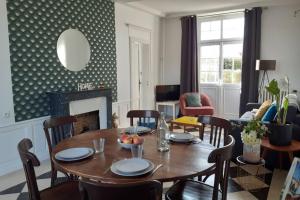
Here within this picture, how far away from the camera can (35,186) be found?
1.53 metres

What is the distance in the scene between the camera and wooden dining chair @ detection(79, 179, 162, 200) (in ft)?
3.62

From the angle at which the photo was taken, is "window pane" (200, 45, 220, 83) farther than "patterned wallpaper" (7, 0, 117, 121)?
Yes

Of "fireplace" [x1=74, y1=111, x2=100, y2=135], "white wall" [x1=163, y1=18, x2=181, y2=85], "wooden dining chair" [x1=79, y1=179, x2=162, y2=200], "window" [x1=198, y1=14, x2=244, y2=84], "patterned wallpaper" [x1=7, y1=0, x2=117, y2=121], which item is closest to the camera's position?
"wooden dining chair" [x1=79, y1=179, x2=162, y2=200]

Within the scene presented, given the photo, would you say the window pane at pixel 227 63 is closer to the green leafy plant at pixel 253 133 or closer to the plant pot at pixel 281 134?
the plant pot at pixel 281 134

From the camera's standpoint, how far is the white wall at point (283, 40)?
214 inches

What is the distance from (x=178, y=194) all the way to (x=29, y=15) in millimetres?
3044

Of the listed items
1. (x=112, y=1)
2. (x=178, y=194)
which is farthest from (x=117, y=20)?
(x=178, y=194)

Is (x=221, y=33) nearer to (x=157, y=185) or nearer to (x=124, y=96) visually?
(x=124, y=96)

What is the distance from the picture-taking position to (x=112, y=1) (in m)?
4.96

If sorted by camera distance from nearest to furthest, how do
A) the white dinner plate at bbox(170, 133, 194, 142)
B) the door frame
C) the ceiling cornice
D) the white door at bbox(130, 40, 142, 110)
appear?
the white dinner plate at bbox(170, 133, 194, 142)
the ceiling cornice
the door frame
the white door at bbox(130, 40, 142, 110)

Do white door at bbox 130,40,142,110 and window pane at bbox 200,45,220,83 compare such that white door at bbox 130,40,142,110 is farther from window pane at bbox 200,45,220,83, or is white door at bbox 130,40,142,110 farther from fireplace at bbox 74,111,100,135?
window pane at bbox 200,45,220,83

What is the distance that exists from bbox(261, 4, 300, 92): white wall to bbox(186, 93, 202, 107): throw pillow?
1720 millimetres

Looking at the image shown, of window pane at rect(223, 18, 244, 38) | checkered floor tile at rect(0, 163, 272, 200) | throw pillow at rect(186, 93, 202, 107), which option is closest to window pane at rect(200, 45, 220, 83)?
window pane at rect(223, 18, 244, 38)

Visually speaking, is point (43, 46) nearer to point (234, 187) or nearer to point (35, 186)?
point (35, 186)
